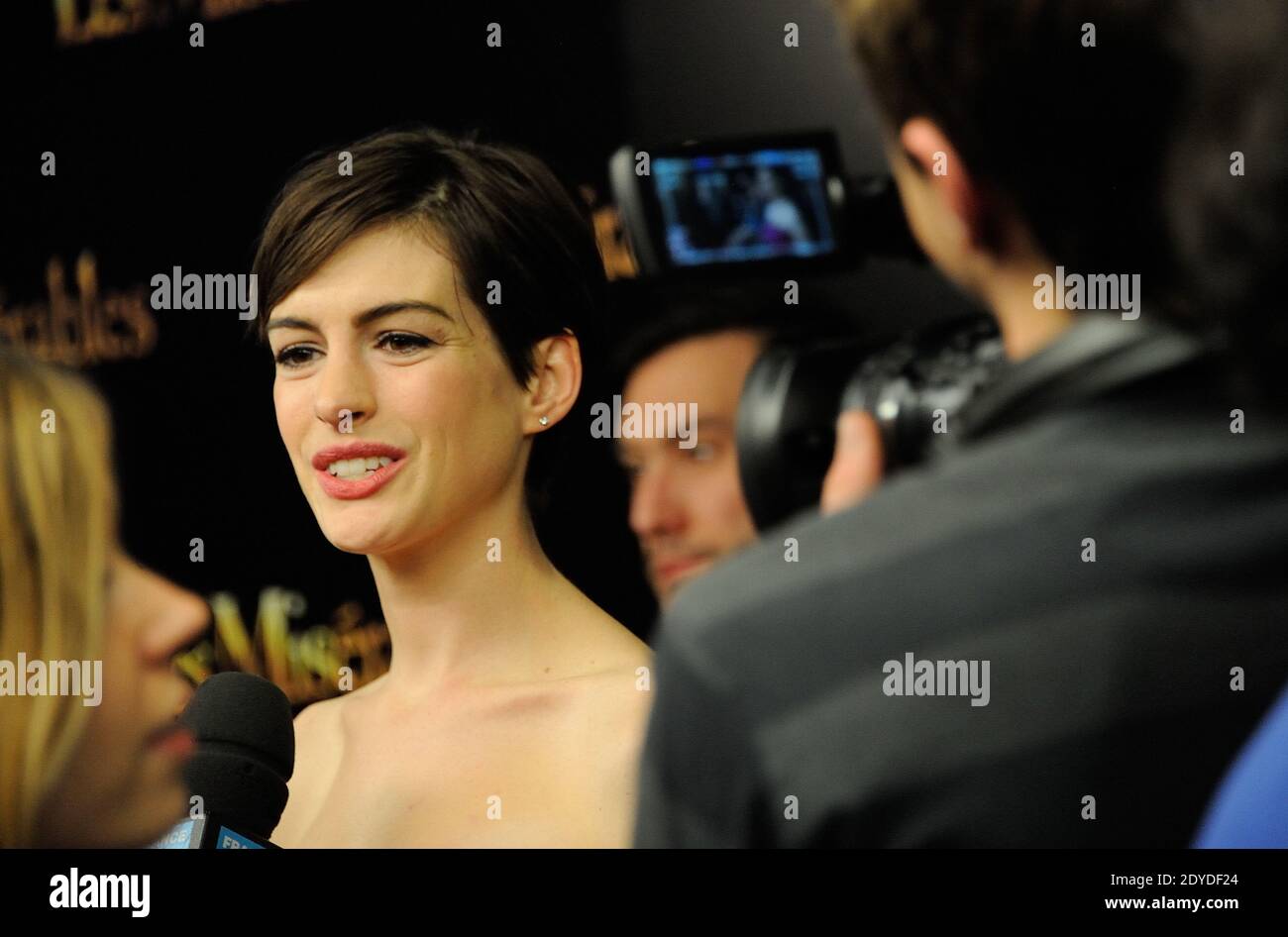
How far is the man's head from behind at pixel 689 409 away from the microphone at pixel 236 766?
0.49 metres

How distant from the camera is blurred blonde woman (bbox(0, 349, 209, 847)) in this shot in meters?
1.75

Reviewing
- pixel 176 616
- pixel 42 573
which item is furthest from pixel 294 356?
pixel 42 573

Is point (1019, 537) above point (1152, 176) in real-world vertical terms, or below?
below

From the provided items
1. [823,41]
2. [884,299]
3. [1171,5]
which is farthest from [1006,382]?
[823,41]

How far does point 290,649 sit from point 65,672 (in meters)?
0.55

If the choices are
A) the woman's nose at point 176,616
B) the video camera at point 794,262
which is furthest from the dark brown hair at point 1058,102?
the woman's nose at point 176,616

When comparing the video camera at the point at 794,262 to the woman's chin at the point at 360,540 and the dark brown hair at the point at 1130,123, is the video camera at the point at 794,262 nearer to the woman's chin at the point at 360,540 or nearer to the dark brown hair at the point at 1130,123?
the dark brown hair at the point at 1130,123

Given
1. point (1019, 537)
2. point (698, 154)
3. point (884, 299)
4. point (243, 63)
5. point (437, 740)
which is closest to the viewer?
point (1019, 537)

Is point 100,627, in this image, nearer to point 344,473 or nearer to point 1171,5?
point 344,473

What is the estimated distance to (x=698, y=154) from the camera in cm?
170

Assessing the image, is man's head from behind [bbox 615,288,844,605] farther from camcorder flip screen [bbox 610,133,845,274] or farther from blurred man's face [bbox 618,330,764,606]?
camcorder flip screen [bbox 610,133,845,274]

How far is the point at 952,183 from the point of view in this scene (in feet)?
3.51

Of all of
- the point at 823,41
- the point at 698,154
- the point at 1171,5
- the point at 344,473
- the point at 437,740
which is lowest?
the point at 437,740

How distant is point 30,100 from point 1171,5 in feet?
5.69
